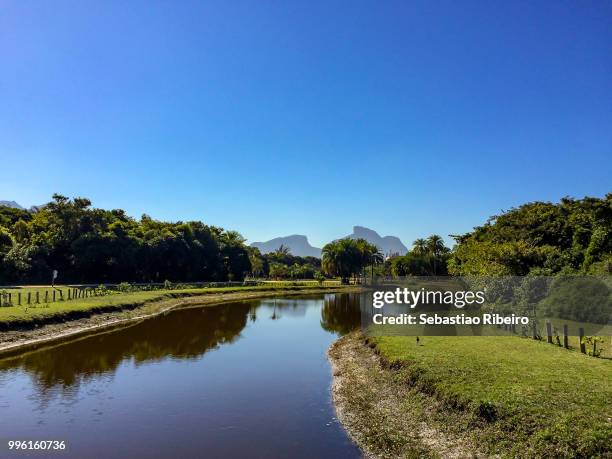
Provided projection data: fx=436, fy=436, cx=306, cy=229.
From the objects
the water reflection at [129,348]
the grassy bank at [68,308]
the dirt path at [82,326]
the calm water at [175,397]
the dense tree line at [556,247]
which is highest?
the dense tree line at [556,247]

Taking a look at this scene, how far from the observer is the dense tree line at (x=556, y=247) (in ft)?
112

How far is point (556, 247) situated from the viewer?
41812 millimetres

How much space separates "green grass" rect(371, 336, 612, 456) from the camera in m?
12.1

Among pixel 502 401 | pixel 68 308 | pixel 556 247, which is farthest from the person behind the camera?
pixel 556 247

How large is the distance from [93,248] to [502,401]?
74371 millimetres

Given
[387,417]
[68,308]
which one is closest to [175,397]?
[387,417]

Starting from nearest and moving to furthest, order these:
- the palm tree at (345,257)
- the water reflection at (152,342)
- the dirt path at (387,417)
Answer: the dirt path at (387,417)
the water reflection at (152,342)
the palm tree at (345,257)

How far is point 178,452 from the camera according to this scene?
46.9 ft

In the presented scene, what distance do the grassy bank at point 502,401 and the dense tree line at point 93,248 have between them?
6561cm

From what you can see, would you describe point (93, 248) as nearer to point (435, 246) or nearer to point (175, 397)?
point (175, 397)

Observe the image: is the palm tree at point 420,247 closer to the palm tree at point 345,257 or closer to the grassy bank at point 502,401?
the palm tree at point 345,257

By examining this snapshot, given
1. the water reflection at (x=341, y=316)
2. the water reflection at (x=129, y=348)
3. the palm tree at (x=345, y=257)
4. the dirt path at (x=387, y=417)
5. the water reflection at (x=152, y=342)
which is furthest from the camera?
the palm tree at (x=345, y=257)

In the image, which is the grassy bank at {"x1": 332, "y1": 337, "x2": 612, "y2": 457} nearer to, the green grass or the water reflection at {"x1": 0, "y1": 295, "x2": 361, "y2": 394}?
the green grass

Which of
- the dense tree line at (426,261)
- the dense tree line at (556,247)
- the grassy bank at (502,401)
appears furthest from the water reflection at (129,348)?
the dense tree line at (426,261)
